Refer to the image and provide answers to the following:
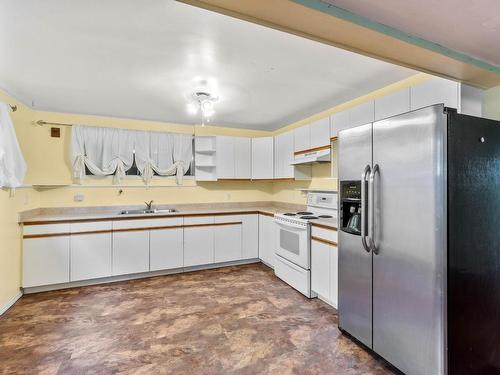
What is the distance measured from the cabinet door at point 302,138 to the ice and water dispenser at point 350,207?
4.87 ft

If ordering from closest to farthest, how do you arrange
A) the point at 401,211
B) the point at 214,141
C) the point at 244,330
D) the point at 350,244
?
the point at 401,211
the point at 350,244
the point at 244,330
the point at 214,141

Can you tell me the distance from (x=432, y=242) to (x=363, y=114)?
1.62m

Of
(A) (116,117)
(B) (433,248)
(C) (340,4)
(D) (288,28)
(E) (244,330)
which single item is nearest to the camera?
(C) (340,4)

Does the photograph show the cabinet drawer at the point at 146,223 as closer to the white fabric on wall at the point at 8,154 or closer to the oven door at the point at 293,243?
the white fabric on wall at the point at 8,154

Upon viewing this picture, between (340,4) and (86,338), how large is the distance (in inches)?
120

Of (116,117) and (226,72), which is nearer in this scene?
(226,72)

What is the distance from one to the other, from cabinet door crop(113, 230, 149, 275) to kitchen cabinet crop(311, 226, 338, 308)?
2.33 m

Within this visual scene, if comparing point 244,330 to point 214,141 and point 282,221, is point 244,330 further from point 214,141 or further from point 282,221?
point 214,141

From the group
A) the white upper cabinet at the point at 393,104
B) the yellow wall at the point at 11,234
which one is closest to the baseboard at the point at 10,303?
the yellow wall at the point at 11,234

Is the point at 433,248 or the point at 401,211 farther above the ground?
the point at 401,211

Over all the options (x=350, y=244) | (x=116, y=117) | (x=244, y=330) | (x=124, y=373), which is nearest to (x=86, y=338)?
(x=124, y=373)

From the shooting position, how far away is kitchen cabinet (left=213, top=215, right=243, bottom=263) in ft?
13.8

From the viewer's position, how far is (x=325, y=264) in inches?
111

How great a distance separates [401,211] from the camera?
1800mm
